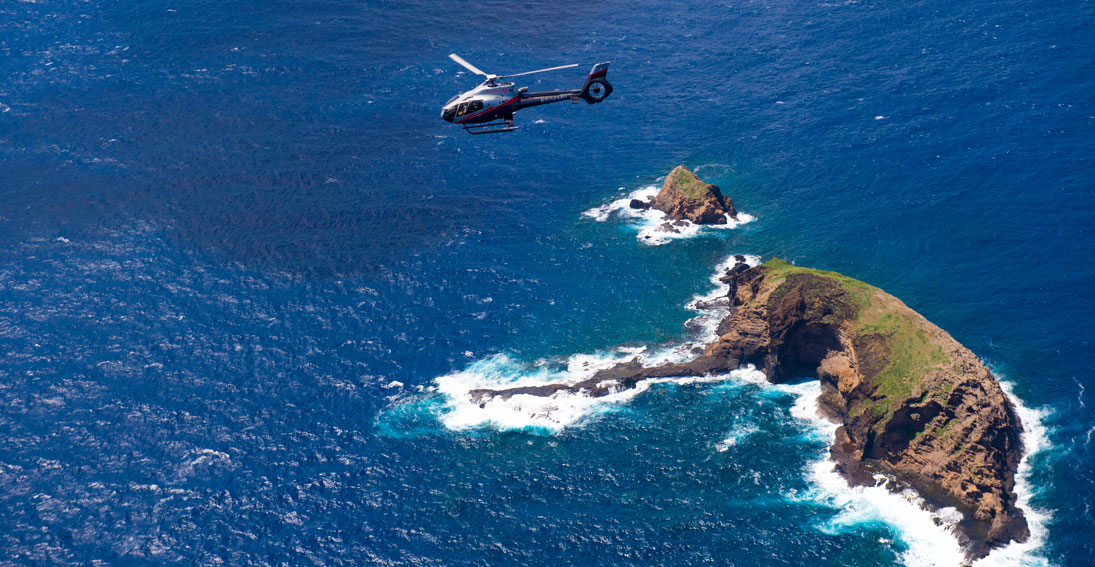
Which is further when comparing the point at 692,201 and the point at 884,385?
the point at 692,201

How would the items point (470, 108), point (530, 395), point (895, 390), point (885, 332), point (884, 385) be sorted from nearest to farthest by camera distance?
point (470, 108)
point (895, 390)
point (884, 385)
point (885, 332)
point (530, 395)

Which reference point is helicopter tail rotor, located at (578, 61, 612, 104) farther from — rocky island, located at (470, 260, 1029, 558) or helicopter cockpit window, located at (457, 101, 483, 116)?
rocky island, located at (470, 260, 1029, 558)

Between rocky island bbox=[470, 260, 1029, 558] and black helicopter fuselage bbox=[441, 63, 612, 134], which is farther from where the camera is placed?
black helicopter fuselage bbox=[441, 63, 612, 134]

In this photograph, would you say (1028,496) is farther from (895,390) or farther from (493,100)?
(493,100)

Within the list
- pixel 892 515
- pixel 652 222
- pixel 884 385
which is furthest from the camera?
pixel 652 222

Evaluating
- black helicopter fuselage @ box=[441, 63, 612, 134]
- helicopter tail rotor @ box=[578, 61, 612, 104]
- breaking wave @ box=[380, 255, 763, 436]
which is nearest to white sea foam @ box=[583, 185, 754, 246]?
breaking wave @ box=[380, 255, 763, 436]

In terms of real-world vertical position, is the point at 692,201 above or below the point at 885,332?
above

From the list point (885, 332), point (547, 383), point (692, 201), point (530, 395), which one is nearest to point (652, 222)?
point (692, 201)

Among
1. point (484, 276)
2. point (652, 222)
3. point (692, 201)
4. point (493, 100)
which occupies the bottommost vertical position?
point (484, 276)

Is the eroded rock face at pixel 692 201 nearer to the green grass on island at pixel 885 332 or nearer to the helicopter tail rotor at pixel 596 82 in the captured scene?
the green grass on island at pixel 885 332
